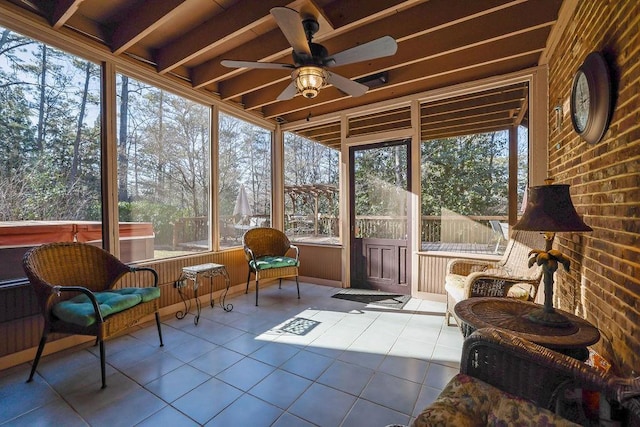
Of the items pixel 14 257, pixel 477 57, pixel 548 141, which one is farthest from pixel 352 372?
pixel 477 57

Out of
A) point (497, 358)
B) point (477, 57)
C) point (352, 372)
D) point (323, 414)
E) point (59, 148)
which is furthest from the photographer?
point (477, 57)

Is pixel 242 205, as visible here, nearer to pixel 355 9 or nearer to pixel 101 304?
pixel 101 304

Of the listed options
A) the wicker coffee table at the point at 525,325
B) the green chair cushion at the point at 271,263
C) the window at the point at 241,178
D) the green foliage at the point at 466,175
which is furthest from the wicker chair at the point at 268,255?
the wicker coffee table at the point at 525,325

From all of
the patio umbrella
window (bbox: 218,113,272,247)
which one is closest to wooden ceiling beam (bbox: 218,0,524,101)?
window (bbox: 218,113,272,247)

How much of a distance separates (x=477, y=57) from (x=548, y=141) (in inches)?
46.4

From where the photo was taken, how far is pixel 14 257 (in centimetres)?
235

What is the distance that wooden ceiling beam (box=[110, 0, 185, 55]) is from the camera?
7.63 ft

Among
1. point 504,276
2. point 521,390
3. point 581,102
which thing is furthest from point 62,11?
Answer: point 504,276

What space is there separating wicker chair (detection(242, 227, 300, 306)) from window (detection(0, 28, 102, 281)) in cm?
169

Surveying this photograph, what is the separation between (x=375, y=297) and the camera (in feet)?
13.0

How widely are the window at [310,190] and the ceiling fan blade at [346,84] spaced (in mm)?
1985

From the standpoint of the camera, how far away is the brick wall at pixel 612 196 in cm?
135

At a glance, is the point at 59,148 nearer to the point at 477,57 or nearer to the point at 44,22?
the point at 44,22

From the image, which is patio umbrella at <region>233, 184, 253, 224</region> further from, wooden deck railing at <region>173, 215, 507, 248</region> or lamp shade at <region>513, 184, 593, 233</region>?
lamp shade at <region>513, 184, 593, 233</region>
